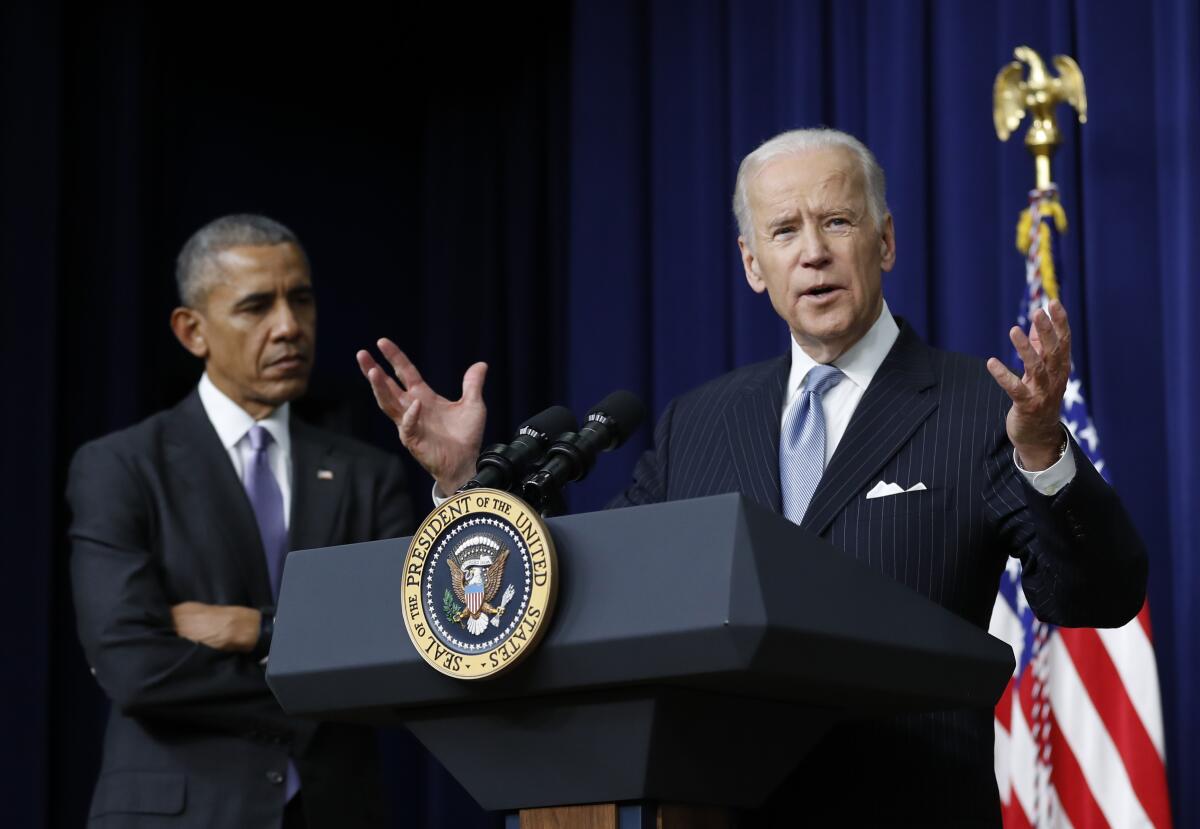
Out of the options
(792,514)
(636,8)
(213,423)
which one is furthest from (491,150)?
(792,514)

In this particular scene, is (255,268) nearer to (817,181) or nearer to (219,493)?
(219,493)

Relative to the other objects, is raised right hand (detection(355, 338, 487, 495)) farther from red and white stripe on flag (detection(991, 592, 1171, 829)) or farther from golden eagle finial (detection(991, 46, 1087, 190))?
golden eagle finial (detection(991, 46, 1087, 190))

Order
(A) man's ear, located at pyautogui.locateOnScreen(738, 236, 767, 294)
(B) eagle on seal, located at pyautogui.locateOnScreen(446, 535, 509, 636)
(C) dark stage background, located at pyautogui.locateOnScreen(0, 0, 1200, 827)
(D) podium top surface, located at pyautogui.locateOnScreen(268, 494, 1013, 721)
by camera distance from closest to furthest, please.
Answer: (D) podium top surface, located at pyautogui.locateOnScreen(268, 494, 1013, 721), (B) eagle on seal, located at pyautogui.locateOnScreen(446, 535, 509, 636), (A) man's ear, located at pyautogui.locateOnScreen(738, 236, 767, 294), (C) dark stage background, located at pyautogui.locateOnScreen(0, 0, 1200, 827)

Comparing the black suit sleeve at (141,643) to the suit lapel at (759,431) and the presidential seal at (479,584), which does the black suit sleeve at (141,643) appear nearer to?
the suit lapel at (759,431)

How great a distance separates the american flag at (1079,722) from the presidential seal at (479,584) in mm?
2184

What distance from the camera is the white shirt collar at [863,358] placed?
7.63ft

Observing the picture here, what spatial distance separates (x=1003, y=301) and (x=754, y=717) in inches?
106

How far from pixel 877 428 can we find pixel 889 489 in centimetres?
9

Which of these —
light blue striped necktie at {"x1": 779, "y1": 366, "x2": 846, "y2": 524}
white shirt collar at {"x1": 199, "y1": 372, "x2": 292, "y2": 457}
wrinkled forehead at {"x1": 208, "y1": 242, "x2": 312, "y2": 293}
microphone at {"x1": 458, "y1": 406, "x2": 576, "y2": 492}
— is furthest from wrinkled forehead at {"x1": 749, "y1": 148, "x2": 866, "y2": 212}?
wrinkled forehead at {"x1": 208, "y1": 242, "x2": 312, "y2": 293}

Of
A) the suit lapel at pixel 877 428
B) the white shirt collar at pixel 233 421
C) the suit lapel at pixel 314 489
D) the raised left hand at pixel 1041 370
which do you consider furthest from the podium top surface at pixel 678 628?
the white shirt collar at pixel 233 421

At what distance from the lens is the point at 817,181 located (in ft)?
7.98

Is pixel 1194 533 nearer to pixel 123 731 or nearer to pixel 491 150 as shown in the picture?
pixel 123 731

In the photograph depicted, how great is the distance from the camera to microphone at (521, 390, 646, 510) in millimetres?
1766

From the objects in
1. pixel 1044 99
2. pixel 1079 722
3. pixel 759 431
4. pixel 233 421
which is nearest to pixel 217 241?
pixel 233 421
